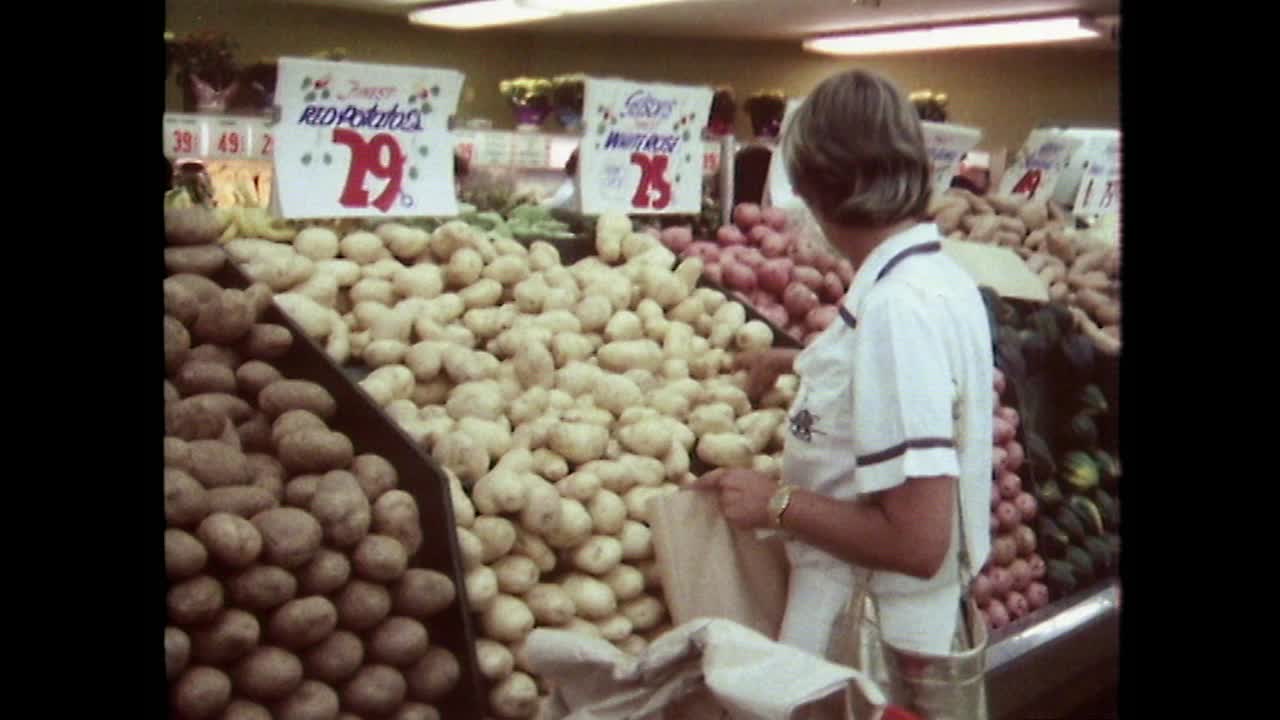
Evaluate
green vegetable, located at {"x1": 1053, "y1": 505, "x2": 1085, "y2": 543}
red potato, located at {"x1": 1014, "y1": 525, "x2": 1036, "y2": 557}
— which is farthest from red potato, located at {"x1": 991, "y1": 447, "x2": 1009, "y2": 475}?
green vegetable, located at {"x1": 1053, "y1": 505, "x2": 1085, "y2": 543}

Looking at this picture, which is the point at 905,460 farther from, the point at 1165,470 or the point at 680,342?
the point at 680,342

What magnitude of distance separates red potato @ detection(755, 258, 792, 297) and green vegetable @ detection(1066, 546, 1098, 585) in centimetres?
108

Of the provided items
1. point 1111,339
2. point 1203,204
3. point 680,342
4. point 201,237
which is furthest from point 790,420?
point 1111,339

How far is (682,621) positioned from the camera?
2.36 metres

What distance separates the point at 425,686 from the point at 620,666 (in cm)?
32

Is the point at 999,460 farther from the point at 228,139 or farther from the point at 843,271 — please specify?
the point at 228,139

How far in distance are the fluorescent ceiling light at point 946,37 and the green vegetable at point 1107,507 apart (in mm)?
1787

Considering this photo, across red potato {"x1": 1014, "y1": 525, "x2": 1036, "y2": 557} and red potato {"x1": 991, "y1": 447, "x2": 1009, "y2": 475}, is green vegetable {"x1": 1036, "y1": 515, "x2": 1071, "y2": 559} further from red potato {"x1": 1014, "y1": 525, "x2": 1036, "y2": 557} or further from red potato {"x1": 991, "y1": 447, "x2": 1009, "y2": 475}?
red potato {"x1": 991, "y1": 447, "x2": 1009, "y2": 475}

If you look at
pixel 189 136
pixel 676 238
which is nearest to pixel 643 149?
pixel 676 238

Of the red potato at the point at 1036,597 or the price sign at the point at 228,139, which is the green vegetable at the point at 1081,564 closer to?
the red potato at the point at 1036,597

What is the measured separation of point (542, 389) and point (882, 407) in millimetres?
916

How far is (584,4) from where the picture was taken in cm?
346

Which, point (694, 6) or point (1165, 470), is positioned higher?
point (694, 6)

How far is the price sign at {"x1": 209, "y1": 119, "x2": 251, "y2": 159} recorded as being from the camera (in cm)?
511
